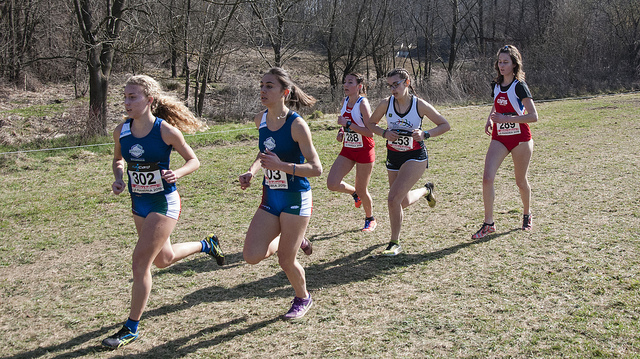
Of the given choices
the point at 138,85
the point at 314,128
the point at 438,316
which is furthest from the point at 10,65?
the point at 438,316

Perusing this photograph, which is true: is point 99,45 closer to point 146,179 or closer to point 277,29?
point 146,179

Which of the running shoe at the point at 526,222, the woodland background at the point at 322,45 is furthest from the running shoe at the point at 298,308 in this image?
the woodland background at the point at 322,45

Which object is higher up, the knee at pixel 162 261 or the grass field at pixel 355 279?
the knee at pixel 162 261

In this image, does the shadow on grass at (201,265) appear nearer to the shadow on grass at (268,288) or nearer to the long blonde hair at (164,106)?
the shadow on grass at (268,288)

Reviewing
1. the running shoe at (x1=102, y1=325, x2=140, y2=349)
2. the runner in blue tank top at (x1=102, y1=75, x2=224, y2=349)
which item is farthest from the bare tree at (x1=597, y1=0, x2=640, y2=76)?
the running shoe at (x1=102, y1=325, x2=140, y2=349)

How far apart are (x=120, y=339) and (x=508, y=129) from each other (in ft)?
15.1

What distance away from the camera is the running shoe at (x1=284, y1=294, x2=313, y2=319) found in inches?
161

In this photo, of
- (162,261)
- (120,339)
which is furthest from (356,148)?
(120,339)

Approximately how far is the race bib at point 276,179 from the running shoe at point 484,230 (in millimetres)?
2889

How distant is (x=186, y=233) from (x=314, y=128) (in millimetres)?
9409

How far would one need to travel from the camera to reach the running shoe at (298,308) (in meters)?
4.09

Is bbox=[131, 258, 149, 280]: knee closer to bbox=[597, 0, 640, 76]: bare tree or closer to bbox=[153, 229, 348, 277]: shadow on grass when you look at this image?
bbox=[153, 229, 348, 277]: shadow on grass

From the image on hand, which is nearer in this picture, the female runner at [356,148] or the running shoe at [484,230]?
the running shoe at [484,230]

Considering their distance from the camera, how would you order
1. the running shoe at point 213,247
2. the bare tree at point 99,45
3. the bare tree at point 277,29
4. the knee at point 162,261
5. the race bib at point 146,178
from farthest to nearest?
the bare tree at point 277,29 → the bare tree at point 99,45 → the running shoe at point 213,247 → the knee at point 162,261 → the race bib at point 146,178
